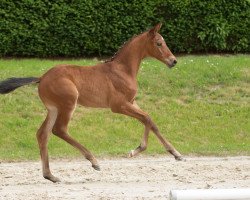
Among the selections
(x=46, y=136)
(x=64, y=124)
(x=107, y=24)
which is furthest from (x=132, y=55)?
(x=107, y=24)

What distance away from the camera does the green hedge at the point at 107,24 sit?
1884 cm

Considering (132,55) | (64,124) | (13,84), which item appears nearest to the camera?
(64,124)

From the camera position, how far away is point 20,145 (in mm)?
15258

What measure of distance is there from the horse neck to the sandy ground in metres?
1.43

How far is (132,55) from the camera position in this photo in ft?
40.4

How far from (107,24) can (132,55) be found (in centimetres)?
688

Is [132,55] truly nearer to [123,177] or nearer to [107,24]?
[123,177]

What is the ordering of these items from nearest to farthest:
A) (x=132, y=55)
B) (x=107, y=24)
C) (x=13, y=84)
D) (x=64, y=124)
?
(x=64, y=124), (x=13, y=84), (x=132, y=55), (x=107, y=24)

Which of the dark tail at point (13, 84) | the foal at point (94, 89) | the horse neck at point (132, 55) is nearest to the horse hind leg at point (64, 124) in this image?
the foal at point (94, 89)

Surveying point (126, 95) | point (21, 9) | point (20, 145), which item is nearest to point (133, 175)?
point (126, 95)

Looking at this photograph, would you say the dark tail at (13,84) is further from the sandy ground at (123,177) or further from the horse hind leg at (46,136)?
the sandy ground at (123,177)

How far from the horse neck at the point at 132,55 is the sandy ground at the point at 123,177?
56.4 inches

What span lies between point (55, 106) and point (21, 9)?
24.3 ft

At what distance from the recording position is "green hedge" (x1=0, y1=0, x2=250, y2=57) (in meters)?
18.8
